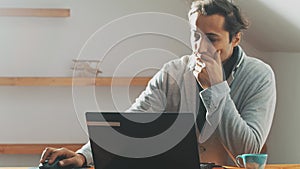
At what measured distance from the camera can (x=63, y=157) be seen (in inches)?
70.5

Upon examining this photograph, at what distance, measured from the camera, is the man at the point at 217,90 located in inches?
75.9

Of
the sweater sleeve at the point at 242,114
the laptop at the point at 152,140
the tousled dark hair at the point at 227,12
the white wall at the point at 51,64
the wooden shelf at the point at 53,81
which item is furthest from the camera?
the white wall at the point at 51,64

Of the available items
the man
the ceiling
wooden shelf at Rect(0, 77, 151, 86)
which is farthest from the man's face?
wooden shelf at Rect(0, 77, 151, 86)

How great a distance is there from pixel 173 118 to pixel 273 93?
28.4 inches

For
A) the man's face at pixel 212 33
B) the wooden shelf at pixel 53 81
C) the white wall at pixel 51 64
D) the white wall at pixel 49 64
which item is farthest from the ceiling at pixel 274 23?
the wooden shelf at pixel 53 81

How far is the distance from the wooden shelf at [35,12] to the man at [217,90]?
6.45 feet

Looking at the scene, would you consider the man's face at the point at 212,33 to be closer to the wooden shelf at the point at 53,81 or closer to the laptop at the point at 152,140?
the laptop at the point at 152,140

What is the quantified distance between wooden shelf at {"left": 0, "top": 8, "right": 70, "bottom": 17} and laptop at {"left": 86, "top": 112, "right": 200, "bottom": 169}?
2.61m

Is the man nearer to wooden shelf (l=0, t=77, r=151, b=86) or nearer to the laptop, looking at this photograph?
the laptop

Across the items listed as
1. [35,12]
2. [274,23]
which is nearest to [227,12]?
[274,23]

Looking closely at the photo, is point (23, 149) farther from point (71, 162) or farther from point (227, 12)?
point (227, 12)

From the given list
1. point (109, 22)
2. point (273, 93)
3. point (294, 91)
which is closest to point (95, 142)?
point (273, 93)

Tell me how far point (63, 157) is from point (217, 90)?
2.00 feet

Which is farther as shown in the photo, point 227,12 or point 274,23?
point 274,23
